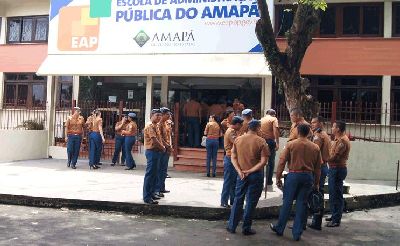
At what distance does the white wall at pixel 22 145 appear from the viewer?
15.1m

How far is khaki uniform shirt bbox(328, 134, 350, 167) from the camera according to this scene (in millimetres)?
7344

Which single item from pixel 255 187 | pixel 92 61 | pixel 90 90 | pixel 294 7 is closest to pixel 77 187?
pixel 255 187

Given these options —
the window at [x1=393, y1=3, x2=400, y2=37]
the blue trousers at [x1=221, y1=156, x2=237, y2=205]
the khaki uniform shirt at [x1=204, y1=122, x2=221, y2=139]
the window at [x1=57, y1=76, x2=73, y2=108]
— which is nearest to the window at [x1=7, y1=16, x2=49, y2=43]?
the window at [x1=57, y1=76, x2=73, y2=108]

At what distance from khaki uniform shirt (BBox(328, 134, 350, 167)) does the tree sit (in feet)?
7.37

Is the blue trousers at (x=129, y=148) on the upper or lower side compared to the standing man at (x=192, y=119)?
lower

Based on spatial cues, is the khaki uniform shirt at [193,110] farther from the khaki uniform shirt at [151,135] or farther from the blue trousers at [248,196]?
the blue trousers at [248,196]

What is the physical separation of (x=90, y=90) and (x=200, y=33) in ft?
17.7

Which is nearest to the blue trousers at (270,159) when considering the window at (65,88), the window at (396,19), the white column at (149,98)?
the white column at (149,98)

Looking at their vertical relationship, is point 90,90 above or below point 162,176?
above

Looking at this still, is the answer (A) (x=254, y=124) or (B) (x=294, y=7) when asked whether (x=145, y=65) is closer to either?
(B) (x=294, y=7)

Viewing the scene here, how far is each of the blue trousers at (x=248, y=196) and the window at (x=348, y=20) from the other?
9215mm

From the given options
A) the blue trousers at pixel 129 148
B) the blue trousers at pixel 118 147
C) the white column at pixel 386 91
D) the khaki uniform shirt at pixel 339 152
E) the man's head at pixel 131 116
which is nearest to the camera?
the khaki uniform shirt at pixel 339 152

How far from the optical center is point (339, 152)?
735cm

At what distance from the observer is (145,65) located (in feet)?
46.8
